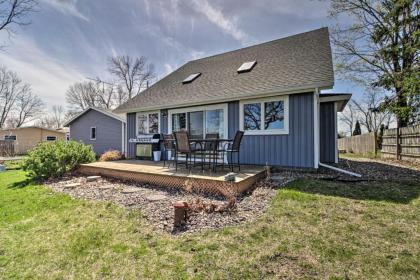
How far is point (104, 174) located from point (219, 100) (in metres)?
4.32

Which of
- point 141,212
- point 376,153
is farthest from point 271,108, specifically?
point 376,153

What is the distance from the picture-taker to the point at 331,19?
12070 mm

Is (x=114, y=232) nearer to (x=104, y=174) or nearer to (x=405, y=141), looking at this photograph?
(x=104, y=174)

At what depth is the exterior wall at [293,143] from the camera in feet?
19.9

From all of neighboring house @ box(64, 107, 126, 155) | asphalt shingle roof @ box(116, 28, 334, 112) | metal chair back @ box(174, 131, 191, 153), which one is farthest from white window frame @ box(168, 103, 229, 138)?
neighboring house @ box(64, 107, 126, 155)

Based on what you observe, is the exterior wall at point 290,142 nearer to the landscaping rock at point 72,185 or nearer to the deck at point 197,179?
the deck at point 197,179

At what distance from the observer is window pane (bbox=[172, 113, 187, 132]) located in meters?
8.48

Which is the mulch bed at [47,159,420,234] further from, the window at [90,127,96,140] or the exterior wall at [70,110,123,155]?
the window at [90,127,96,140]

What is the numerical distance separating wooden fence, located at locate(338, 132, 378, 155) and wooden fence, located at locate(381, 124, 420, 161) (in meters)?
1.81

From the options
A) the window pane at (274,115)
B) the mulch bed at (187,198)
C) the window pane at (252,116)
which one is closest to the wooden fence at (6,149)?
the mulch bed at (187,198)

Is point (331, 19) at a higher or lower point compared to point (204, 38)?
higher

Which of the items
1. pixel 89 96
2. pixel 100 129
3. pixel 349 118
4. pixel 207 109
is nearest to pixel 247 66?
pixel 207 109

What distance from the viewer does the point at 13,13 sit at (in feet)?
31.9

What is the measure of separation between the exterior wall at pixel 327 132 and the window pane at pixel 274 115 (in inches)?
102
